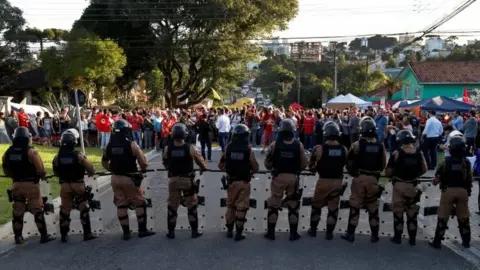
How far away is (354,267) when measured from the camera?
234 inches

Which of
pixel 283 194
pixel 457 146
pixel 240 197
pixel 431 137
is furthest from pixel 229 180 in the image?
pixel 431 137

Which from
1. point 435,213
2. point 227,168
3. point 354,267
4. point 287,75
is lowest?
point 354,267

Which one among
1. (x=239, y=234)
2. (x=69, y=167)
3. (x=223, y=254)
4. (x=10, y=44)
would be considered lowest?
(x=223, y=254)

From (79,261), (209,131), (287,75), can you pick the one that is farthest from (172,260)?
(287,75)

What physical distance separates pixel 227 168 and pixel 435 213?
10.5 feet

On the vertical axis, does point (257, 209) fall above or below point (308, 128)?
below

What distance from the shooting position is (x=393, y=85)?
173 feet

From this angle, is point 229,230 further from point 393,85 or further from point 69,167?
point 393,85

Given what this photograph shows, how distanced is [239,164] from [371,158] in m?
1.95

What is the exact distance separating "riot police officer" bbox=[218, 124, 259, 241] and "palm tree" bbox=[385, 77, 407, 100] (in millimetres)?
47192

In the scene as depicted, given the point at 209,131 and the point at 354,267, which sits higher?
the point at 209,131

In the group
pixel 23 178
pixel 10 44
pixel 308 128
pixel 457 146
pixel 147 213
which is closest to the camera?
pixel 457 146

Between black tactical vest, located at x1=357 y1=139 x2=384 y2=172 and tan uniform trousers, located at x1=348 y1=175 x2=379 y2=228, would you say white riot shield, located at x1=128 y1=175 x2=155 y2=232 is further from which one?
black tactical vest, located at x1=357 y1=139 x2=384 y2=172

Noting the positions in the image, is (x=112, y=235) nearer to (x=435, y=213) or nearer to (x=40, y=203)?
(x=40, y=203)
